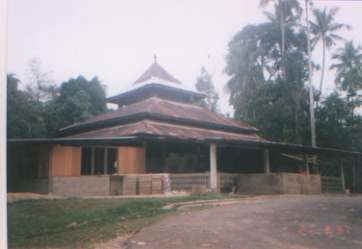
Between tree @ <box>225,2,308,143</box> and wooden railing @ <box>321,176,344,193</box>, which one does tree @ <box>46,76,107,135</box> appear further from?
wooden railing @ <box>321,176,344,193</box>

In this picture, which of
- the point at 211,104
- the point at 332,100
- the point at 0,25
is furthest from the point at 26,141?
the point at 211,104

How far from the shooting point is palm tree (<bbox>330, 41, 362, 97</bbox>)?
80.1 feet

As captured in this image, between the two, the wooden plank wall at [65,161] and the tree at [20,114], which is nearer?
the tree at [20,114]

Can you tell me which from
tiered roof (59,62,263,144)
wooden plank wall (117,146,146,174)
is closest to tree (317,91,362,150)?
tiered roof (59,62,263,144)

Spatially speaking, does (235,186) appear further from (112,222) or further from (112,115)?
(112,222)

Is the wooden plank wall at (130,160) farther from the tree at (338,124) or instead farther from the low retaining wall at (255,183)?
the tree at (338,124)

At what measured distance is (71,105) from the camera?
827 inches

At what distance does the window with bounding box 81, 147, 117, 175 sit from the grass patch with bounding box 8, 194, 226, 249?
3.45 m

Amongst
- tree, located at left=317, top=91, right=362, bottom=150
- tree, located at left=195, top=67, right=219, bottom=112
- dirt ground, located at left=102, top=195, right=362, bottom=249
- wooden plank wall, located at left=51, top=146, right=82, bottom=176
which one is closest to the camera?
dirt ground, located at left=102, top=195, right=362, bottom=249

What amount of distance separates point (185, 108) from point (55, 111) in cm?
607

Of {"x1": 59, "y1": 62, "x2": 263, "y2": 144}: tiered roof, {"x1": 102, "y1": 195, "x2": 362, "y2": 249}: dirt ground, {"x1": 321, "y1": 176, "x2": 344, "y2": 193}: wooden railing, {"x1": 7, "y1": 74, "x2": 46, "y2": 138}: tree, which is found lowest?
{"x1": 102, "y1": 195, "x2": 362, "y2": 249}: dirt ground

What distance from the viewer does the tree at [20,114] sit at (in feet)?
24.3

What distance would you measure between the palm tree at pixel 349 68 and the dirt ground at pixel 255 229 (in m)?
15.7

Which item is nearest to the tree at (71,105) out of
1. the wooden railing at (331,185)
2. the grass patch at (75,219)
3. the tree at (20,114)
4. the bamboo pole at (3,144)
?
the tree at (20,114)
